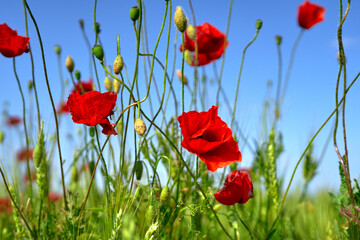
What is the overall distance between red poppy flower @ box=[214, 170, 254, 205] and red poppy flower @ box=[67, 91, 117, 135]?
0.31 meters

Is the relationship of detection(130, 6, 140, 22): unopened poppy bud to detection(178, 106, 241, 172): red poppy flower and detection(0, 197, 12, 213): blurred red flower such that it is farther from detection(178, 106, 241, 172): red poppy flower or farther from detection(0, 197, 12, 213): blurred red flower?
detection(0, 197, 12, 213): blurred red flower

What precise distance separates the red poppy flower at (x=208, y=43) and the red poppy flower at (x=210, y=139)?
52cm

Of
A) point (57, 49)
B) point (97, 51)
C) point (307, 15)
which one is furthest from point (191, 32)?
point (307, 15)

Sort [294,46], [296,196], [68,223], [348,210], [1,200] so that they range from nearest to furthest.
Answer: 1. [348,210]
2. [68,223]
3. [294,46]
4. [296,196]
5. [1,200]

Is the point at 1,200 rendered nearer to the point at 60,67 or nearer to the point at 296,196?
the point at 60,67

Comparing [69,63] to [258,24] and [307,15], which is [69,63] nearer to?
[258,24]

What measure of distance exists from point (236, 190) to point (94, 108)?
0.41 meters

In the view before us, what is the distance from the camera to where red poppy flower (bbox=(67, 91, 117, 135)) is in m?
0.88

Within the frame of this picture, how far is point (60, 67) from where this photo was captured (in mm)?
1581

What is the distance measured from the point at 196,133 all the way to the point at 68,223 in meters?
0.54

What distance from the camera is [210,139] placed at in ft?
3.01

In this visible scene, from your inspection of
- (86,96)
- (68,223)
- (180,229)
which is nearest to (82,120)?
Result: (86,96)

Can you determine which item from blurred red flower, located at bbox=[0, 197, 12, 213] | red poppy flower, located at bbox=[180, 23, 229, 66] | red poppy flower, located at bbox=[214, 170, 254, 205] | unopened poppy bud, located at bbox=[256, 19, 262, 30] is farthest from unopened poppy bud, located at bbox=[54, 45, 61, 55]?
blurred red flower, located at bbox=[0, 197, 12, 213]

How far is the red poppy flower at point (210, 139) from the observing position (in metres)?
0.83
